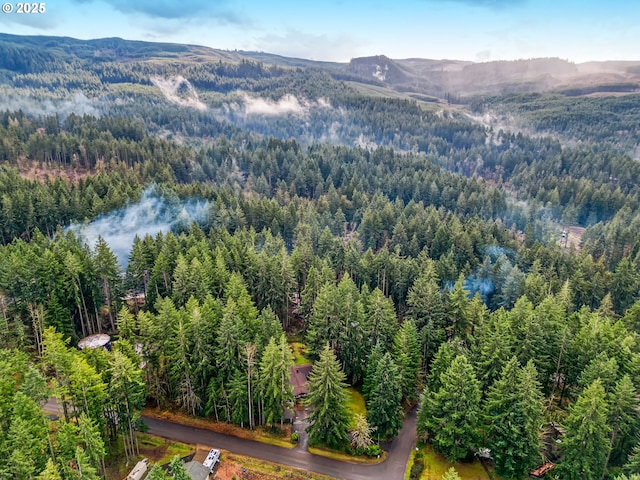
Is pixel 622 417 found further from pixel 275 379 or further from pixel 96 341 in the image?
pixel 96 341

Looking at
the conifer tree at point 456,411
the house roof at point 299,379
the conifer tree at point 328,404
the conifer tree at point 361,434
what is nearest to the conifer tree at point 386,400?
the conifer tree at point 361,434

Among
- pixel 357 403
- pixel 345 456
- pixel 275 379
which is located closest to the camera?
pixel 275 379

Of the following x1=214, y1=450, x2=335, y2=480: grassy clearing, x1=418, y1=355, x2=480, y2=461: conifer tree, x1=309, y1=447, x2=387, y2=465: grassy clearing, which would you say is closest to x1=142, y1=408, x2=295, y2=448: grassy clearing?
x1=309, y1=447, x2=387, y2=465: grassy clearing

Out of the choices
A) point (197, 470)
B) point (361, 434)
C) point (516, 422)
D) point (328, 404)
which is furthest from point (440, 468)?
point (197, 470)

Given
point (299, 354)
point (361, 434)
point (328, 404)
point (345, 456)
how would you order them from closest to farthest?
point (328, 404) → point (361, 434) → point (345, 456) → point (299, 354)

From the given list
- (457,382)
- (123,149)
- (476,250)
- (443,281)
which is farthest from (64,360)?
(123,149)

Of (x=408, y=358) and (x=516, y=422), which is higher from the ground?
(x=408, y=358)
